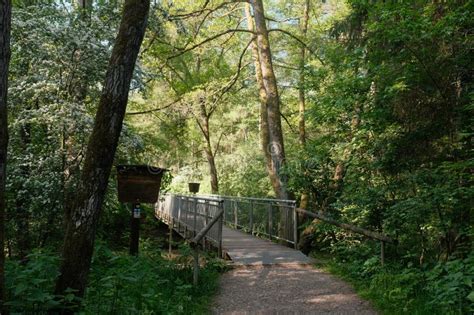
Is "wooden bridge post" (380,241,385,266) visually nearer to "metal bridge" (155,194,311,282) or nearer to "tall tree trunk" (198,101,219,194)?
"metal bridge" (155,194,311,282)

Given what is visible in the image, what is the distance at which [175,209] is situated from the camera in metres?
15.0

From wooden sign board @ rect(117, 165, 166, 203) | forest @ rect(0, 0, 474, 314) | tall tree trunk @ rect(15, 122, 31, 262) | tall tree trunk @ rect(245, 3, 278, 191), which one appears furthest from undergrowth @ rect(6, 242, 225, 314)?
tall tree trunk @ rect(245, 3, 278, 191)

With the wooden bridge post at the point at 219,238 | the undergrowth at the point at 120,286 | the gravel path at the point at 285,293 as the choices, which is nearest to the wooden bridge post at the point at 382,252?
the gravel path at the point at 285,293

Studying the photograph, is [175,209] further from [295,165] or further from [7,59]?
[7,59]

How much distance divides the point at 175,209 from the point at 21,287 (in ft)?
38.3

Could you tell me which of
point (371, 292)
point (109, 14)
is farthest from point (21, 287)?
point (109, 14)

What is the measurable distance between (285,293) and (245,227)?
692cm

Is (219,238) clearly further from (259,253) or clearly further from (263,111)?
(263,111)

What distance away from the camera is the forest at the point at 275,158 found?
165 inches

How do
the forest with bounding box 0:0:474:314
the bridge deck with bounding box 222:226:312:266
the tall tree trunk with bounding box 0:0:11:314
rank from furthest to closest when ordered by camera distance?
the bridge deck with bounding box 222:226:312:266
the forest with bounding box 0:0:474:314
the tall tree trunk with bounding box 0:0:11:314

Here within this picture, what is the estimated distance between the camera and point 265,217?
11.4m

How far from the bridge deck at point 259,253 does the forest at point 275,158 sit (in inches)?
24.4

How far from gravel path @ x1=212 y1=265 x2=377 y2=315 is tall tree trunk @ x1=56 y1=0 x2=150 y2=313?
213 cm

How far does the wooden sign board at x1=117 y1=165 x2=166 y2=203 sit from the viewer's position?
7062 mm
